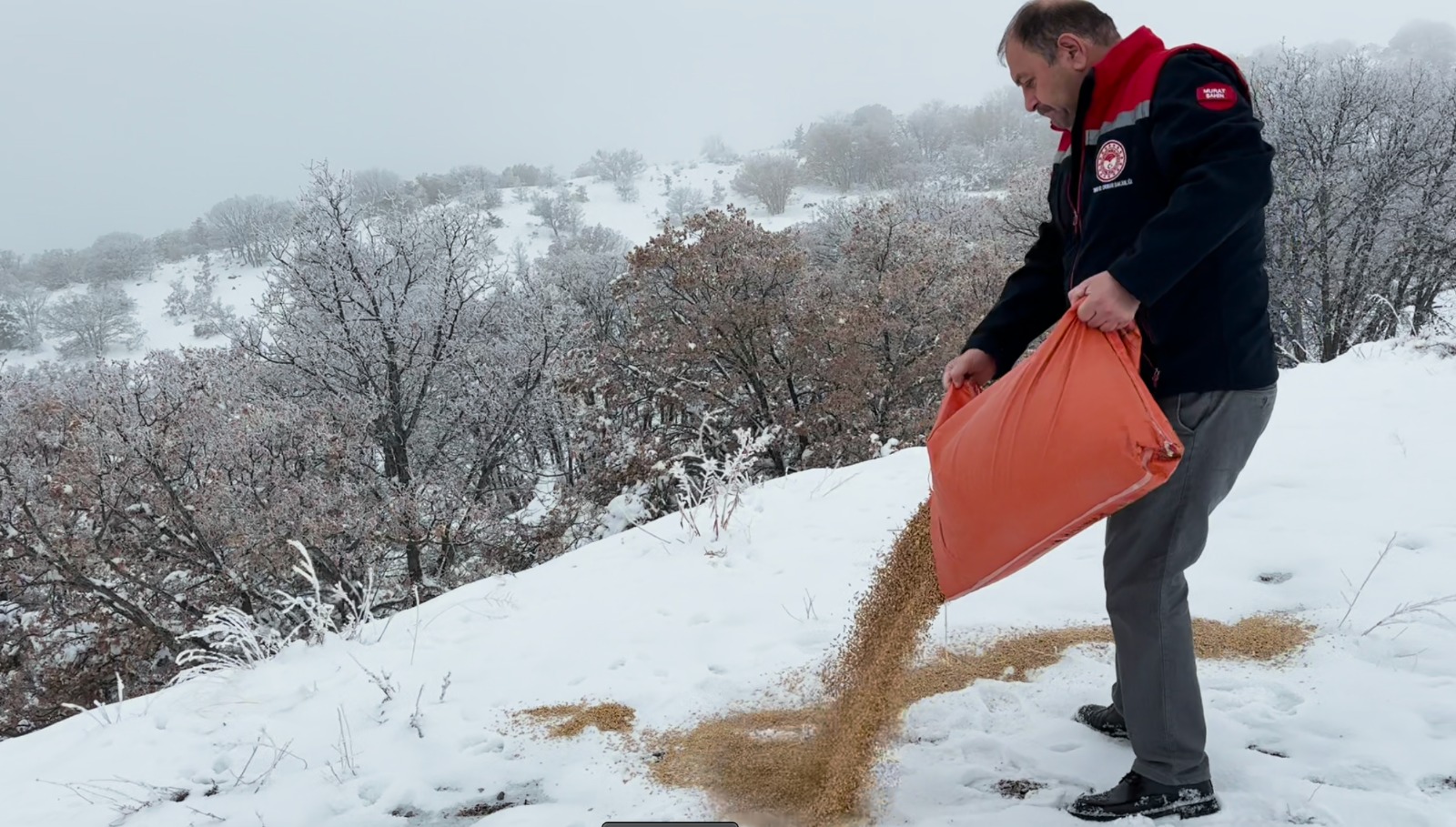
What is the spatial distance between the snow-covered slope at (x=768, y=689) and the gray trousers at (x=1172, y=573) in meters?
0.21

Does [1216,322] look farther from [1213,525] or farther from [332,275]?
[332,275]

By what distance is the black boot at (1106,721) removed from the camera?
2.14m

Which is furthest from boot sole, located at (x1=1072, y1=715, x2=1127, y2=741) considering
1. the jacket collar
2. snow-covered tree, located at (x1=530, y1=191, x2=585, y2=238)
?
snow-covered tree, located at (x1=530, y1=191, x2=585, y2=238)

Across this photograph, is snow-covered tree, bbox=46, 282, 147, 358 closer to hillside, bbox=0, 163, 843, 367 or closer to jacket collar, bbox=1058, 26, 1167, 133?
hillside, bbox=0, 163, 843, 367

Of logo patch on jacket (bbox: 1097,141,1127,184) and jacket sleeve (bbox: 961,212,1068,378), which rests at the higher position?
logo patch on jacket (bbox: 1097,141,1127,184)

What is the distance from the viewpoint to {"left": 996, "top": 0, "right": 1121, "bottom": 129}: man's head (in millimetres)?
1715

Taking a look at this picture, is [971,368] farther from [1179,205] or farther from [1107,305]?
[1179,205]

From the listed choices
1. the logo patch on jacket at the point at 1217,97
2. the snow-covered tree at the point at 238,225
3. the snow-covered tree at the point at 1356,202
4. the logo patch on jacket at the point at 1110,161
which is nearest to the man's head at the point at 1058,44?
the logo patch on jacket at the point at 1110,161

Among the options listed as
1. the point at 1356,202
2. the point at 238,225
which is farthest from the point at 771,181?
the point at 1356,202

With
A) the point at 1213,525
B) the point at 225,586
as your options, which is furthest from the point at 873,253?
the point at 1213,525

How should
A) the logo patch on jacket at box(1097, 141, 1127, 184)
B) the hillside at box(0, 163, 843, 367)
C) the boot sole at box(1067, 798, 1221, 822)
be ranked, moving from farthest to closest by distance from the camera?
the hillside at box(0, 163, 843, 367) → the boot sole at box(1067, 798, 1221, 822) → the logo patch on jacket at box(1097, 141, 1127, 184)

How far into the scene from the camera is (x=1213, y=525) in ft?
11.2

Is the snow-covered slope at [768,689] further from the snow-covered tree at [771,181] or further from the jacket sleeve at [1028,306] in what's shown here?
the snow-covered tree at [771,181]

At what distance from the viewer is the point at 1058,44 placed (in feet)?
5.66
